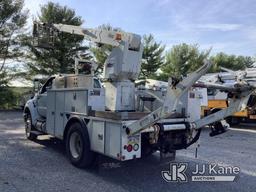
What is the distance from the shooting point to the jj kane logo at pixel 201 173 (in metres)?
6.54

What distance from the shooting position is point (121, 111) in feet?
24.8

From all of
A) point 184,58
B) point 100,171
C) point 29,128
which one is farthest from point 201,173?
point 184,58

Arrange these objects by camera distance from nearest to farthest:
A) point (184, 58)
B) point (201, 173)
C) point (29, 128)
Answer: point (201, 173)
point (29, 128)
point (184, 58)

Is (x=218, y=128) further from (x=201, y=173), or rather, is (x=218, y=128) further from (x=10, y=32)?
(x=10, y=32)

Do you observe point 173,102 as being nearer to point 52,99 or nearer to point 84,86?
point 84,86

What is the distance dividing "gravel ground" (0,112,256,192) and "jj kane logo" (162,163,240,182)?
130 mm

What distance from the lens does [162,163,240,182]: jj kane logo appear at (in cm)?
654

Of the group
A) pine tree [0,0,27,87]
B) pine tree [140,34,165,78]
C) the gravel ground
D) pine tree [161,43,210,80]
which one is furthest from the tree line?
the gravel ground

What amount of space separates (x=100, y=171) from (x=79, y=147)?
0.75m

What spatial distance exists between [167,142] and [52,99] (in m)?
3.49

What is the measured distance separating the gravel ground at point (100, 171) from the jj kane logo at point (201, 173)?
0.43ft

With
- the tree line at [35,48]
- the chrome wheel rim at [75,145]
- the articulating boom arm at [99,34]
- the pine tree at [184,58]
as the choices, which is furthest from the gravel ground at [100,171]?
the pine tree at [184,58]

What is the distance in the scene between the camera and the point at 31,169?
6.84 metres

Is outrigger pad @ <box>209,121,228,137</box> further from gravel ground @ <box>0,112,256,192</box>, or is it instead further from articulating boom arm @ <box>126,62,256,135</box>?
gravel ground @ <box>0,112,256,192</box>
